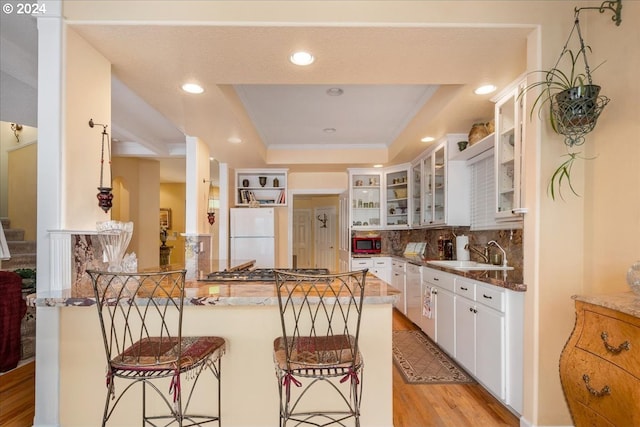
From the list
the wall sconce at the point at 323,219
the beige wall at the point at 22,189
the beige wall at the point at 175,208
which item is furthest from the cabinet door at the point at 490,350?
the beige wall at the point at 175,208

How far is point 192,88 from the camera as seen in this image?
258 cm

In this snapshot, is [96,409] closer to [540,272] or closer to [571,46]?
[540,272]

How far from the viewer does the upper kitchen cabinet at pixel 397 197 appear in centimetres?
547

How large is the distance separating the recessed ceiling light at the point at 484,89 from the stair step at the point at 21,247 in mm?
5165

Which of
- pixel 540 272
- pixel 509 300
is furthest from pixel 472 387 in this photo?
pixel 540 272

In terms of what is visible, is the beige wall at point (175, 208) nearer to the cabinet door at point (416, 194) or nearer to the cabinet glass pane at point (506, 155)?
the cabinet door at point (416, 194)

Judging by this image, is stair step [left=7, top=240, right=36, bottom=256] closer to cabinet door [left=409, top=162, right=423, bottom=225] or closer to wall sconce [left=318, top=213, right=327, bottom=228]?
cabinet door [left=409, top=162, right=423, bottom=225]

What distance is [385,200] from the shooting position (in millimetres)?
5711

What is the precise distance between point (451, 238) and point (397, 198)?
1372mm

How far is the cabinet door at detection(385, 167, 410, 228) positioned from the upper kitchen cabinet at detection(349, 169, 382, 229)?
0.48ft

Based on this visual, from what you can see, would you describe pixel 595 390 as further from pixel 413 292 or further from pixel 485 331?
pixel 413 292

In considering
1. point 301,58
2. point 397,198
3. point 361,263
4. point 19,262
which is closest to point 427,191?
point 397,198

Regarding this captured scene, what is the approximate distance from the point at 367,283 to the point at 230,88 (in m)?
2.02

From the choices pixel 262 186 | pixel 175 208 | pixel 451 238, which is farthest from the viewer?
pixel 175 208
